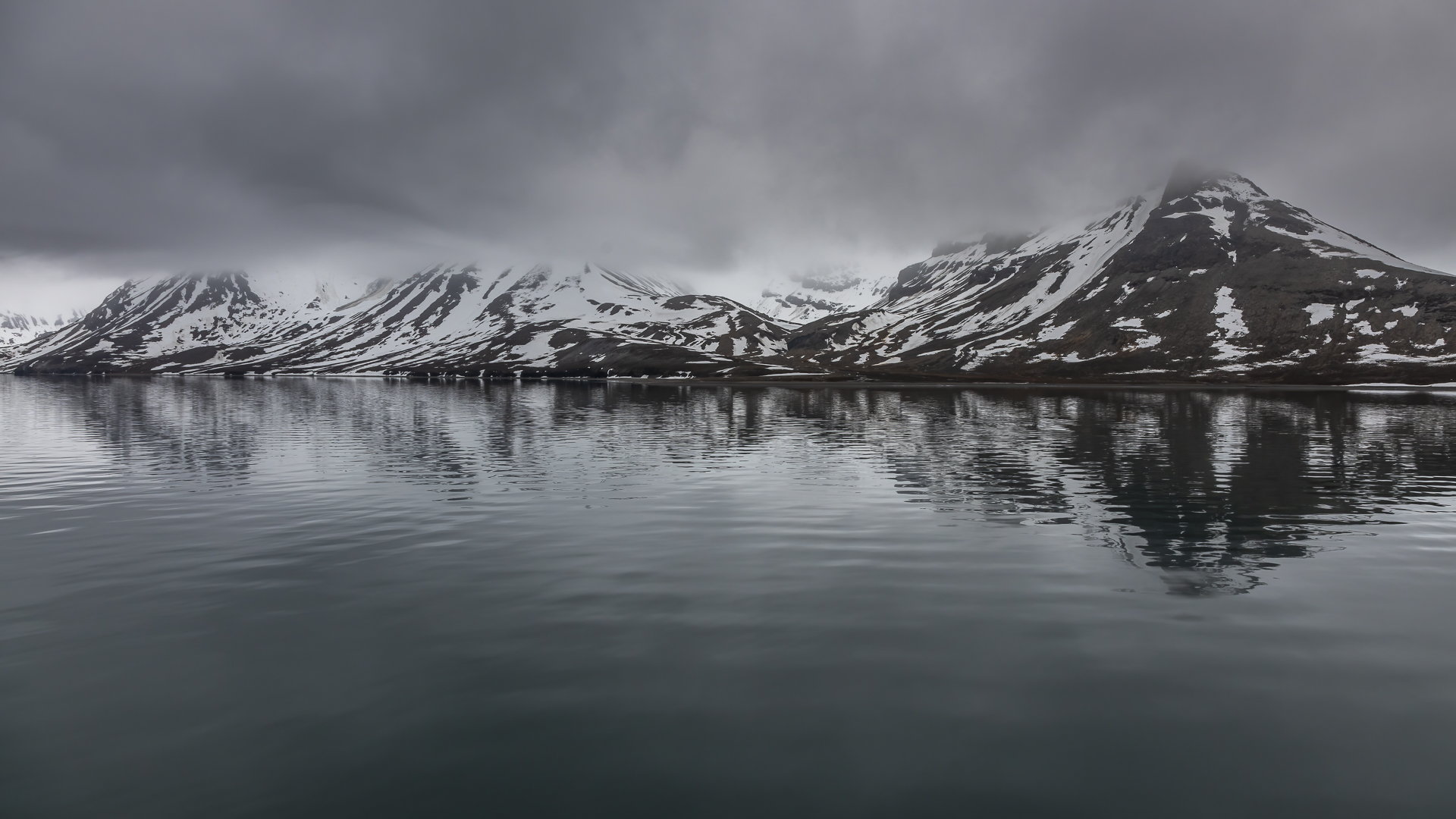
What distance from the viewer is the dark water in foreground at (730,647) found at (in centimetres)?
1160

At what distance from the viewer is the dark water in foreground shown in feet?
38.1

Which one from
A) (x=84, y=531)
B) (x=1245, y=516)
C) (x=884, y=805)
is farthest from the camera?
Result: (x=1245, y=516)

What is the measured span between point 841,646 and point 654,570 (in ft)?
27.4

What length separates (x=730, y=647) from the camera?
17203mm

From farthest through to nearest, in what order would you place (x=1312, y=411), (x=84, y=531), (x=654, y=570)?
(x=1312, y=411) < (x=84, y=531) < (x=654, y=570)

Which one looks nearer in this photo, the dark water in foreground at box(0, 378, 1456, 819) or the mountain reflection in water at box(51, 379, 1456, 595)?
the dark water in foreground at box(0, 378, 1456, 819)

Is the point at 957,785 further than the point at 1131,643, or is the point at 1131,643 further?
the point at 1131,643

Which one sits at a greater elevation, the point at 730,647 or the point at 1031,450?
the point at 1031,450

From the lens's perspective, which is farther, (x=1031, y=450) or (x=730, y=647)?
(x=1031, y=450)

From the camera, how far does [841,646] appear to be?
17125mm

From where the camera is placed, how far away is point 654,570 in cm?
2402

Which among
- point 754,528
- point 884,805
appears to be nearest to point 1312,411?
point 754,528

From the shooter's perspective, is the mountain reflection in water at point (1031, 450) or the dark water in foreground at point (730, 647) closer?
the dark water in foreground at point (730, 647)

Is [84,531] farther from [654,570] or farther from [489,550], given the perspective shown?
[654,570]
